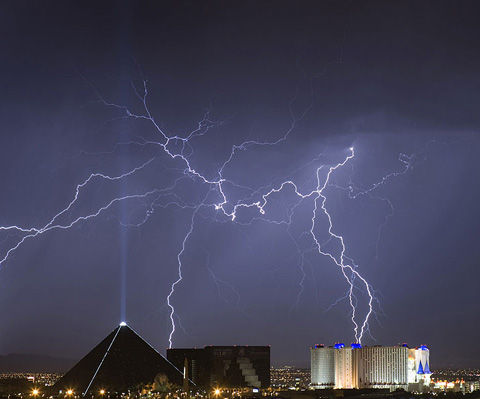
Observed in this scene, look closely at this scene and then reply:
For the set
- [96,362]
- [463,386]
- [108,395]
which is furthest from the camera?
[463,386]

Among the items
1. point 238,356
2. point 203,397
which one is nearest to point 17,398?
point 203,397

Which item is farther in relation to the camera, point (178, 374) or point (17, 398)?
point (178, 374)

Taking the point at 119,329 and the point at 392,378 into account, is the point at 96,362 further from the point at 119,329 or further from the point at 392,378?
the point at 392,378


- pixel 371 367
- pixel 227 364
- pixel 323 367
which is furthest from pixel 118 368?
pixel 323 367

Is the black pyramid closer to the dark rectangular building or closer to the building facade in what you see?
the dark rectangular building

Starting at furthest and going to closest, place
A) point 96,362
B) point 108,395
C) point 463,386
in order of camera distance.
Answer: point 463,386 → point 96,362 → point 108,395

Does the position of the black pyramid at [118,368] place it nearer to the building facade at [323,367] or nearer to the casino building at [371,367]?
the casino building at [371,367]

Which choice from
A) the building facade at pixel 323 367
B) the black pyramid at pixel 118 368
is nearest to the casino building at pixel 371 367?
the building facade at pixel 323 367
